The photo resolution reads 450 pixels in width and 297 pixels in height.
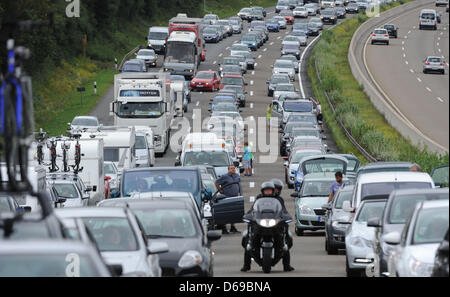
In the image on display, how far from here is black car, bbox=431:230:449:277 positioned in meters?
12.2

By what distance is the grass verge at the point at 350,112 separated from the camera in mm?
45250

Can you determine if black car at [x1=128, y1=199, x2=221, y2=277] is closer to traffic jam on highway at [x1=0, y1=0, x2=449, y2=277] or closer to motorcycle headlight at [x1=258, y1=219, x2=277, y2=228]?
traffic jam on highway at [x1=0, y1=0, x2=449, y2=277]

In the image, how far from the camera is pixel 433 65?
275ft

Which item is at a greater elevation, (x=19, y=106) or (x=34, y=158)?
(x=19, y=106)

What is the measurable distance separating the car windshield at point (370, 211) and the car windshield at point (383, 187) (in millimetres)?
1442

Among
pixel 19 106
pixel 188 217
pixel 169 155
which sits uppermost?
pixel 19 106

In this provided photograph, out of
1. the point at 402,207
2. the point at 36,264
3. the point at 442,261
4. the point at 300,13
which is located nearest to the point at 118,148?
the point at 402,207

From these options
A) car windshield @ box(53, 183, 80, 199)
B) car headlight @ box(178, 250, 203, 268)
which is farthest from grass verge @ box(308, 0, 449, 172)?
car headlight @ box(178, 250, 203, 268)

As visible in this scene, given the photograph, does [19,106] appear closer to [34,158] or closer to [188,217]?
[188,217]

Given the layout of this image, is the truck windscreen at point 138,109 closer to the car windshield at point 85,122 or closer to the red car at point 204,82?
the car windshield at point 85,122

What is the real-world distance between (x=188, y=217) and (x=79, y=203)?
48.9 ft

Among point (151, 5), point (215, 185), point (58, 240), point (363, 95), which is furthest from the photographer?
point (151, 5)

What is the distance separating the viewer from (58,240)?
10547 mm

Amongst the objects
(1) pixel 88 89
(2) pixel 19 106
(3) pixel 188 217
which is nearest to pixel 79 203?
(3) pixel 188 217
